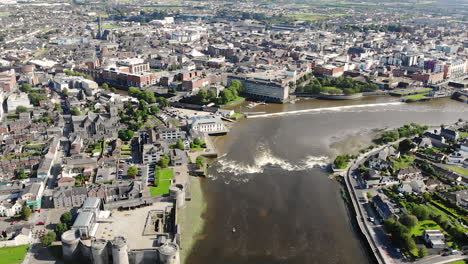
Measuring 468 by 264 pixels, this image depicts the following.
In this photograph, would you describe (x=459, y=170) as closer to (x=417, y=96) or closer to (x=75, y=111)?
(x=417, y=96)

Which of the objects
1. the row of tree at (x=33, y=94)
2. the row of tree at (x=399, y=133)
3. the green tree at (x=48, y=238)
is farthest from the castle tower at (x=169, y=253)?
the row of tree at (x=33, y=94)

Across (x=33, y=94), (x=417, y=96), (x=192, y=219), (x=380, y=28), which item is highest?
(x=380, y=28)

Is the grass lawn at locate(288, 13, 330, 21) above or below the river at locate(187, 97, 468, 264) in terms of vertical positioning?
above

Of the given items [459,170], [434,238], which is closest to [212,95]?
[459,170]

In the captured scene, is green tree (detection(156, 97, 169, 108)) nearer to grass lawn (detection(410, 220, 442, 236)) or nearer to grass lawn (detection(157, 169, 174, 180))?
grass lawn (detection(157, 169, 174, 180))

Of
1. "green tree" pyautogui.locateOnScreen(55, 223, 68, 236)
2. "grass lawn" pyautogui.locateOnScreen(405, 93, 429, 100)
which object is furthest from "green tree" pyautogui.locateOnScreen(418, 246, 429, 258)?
"grass lawn" pyautogui.locateOnScreen(405, 93, 429, 100)

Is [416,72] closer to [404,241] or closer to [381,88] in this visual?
[381,88]
